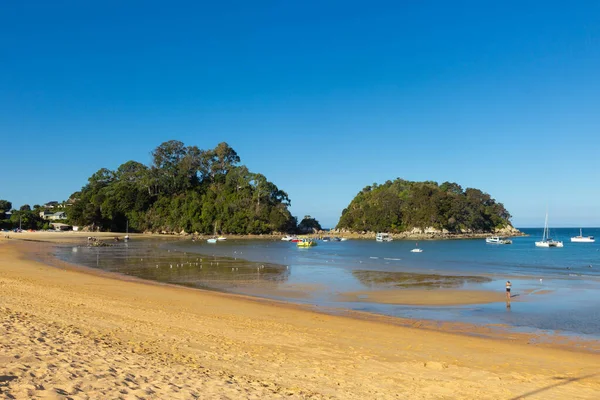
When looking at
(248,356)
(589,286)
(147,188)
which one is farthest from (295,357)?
(147,188)

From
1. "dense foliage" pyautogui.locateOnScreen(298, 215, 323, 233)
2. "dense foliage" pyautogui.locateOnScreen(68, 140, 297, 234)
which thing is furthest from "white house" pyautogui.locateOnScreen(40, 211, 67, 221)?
"dense foliage" pyautogui.locateOnScreen(298, 215, 323, 233)

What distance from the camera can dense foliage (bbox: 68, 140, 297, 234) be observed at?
136625 millimetres

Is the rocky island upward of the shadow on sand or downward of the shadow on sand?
upward

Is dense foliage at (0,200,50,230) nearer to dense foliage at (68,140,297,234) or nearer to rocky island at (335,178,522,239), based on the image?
dense foliage at (68,140,297,234)

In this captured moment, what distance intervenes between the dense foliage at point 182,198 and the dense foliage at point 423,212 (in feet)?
89.0

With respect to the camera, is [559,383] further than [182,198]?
No

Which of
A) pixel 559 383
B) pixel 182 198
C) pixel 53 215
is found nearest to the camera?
pixel 559 383

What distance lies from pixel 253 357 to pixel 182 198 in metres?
137

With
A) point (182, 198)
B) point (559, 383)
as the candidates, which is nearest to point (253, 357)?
point (559, 383)

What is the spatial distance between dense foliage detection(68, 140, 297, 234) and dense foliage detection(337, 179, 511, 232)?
27138 mm

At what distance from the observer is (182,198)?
14312 centimetres

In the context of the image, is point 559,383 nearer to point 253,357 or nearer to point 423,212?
point 253,357

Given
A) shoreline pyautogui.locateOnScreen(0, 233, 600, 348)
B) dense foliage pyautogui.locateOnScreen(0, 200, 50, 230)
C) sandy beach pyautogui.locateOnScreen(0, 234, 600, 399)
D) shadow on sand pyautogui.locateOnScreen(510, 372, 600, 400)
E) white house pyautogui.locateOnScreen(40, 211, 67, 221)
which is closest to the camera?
sandy beach pyautogui.locateOnScreen(0, 234, 600, 399)

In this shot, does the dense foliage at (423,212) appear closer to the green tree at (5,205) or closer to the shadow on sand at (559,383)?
the green tree at (5,205)
